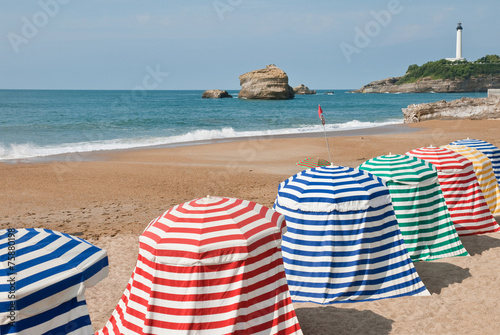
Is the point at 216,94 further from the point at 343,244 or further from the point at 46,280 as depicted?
the point at 46,280

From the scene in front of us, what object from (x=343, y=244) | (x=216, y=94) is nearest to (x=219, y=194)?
(x=343, y=244)

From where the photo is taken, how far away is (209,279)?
4434 mm

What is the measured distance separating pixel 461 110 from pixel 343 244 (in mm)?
27688

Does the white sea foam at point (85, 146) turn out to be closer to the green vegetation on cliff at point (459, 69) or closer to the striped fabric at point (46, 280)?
the striped fabric at point (46, 280)

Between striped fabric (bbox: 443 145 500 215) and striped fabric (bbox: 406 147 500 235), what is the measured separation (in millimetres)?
591

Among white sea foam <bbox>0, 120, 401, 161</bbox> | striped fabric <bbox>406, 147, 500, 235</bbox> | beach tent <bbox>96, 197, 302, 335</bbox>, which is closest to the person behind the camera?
beach tent <bbox>96, 197, 302, 335</bbox>

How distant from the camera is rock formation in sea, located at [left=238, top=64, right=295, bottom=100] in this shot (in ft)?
259

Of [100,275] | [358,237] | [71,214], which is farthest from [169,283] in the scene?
[71,214]

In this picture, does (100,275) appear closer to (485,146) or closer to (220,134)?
(485,146)

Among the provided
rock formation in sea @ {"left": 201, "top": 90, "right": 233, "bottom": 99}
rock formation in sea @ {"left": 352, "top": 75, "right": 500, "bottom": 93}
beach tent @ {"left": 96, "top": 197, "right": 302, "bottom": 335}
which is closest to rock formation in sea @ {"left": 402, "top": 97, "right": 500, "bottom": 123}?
beach tent @ {"left": 96, "top": 197, "right": 302, "bottom": 335}

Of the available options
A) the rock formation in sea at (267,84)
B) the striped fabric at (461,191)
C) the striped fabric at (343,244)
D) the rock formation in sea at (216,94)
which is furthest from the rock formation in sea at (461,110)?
the rock formation in sea at (216,94)

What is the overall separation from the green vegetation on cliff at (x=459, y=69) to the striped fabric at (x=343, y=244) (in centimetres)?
12597

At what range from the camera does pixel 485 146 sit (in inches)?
401

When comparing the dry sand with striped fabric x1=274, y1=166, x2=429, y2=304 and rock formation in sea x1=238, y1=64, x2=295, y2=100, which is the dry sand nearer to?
striped fabric x1=274, y1=166, x2=429, y2=304
